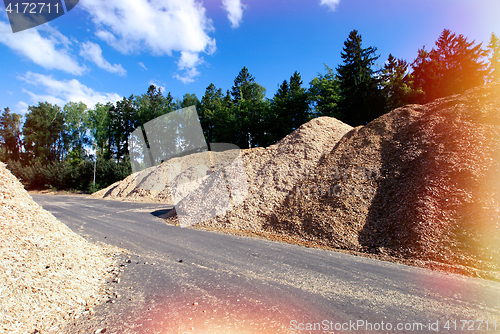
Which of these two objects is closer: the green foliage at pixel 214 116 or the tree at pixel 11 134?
the green foliage at pixel 214 116

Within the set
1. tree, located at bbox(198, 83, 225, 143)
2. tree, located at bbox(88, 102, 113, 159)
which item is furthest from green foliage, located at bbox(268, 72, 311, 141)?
tree, located at bbox(88, 102, 113, 159)

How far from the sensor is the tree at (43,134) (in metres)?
44.5

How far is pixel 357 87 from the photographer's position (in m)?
27.5

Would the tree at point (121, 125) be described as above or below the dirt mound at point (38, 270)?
above

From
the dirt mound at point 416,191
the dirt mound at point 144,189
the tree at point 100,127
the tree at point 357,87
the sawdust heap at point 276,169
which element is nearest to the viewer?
the dirt mound at point 416,191

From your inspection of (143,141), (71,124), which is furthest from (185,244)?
(71,124)

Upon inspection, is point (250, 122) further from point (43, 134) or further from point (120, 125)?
point (43, 134)

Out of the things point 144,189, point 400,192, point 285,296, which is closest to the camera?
point 285,296

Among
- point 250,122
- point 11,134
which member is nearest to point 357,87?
point 250,122

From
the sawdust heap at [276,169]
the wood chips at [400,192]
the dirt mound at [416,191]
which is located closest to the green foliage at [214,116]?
the sawdust heap at [276,169]

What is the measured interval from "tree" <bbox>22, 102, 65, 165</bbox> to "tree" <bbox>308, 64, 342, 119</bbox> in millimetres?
47638

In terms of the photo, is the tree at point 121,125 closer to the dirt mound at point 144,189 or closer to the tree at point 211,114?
the tree at point 211,114

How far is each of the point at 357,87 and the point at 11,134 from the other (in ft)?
210

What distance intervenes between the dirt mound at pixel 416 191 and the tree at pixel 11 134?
2417 inches
